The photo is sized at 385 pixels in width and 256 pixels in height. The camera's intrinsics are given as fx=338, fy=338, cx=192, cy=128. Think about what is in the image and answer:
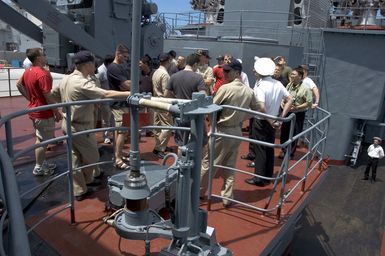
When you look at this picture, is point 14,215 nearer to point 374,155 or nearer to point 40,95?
point 40,95

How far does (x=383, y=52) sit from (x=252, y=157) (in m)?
7.22

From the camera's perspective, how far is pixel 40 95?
14.7 ft

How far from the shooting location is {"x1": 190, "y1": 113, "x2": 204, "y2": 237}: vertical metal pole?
2213 mm

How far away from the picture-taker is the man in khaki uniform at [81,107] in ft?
11.8

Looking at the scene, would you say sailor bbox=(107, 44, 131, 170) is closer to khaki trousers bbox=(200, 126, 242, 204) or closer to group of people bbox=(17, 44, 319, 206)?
group of people bbox=(17, 44, 319, 206)

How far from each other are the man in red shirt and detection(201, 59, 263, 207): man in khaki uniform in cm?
219

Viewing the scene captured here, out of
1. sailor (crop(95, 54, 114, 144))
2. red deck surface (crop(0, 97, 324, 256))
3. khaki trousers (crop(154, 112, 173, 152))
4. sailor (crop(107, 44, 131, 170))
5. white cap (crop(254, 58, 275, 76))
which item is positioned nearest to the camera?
red deck surface (crop(0, 97, 324, 256))

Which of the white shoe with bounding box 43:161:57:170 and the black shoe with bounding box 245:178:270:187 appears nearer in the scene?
the white shoe with bounding box 43:161:57:170

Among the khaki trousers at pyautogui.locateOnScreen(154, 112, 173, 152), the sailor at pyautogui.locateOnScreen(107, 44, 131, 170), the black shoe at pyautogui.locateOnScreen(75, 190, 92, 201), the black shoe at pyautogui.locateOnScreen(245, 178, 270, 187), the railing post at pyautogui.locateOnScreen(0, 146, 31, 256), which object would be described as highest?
the sailor at pyautogui.locateOnScreen(107, 44, 131, 170)

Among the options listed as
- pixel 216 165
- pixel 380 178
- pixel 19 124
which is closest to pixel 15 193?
pixel 216 165

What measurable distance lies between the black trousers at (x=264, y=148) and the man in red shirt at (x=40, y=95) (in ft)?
8.94

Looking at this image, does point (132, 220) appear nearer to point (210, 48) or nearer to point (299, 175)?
point (299, 175)

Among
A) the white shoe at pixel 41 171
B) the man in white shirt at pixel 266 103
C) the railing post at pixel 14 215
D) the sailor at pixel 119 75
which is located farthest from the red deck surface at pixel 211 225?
the railing post at pixel 14 215

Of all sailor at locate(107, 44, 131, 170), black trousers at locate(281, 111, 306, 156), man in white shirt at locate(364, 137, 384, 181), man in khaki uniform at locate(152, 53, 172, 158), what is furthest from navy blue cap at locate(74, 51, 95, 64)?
man in white shirt at locate(364, 137, 384, 181)
